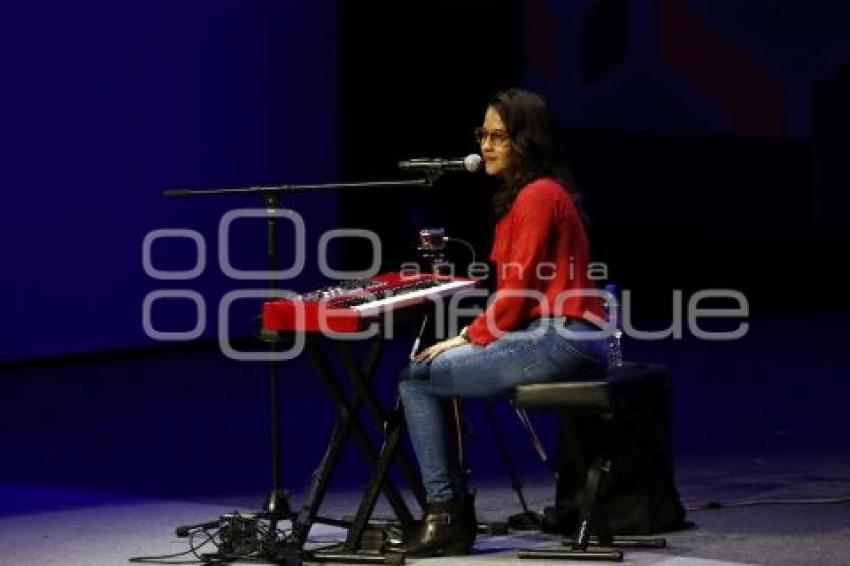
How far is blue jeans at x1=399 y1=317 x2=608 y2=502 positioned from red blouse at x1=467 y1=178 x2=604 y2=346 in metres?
0.04

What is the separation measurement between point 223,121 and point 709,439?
13.5 feet

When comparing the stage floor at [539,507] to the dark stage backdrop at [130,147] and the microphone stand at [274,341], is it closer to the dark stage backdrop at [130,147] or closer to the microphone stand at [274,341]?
the microphone stand at [274,341]

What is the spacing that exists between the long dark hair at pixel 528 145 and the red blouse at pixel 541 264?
0.04 m

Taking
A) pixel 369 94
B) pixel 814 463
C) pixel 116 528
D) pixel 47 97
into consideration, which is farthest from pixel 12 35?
pixel 814 463

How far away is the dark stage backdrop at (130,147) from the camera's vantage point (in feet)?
29.9

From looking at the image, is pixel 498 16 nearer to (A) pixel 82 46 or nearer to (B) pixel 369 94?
(B) pixel 369 94

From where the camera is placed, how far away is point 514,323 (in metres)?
4.74

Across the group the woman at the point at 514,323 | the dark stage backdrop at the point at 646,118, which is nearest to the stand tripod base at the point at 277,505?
the woman at the point at 514,323

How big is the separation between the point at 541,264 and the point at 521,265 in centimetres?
6

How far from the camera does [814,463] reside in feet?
20.4

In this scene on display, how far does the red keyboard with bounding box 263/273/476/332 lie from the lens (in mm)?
4520

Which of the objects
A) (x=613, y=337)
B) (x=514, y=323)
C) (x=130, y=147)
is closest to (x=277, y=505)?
(x=514, y=323)

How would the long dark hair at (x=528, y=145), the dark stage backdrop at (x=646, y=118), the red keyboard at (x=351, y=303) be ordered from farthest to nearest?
the dark stage backdrop at (x=646, y=118), the long dark hair at (x=528, y=145), the red keyboard at (x=351, y=303)

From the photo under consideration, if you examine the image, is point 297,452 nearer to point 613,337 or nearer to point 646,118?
point 613,337
